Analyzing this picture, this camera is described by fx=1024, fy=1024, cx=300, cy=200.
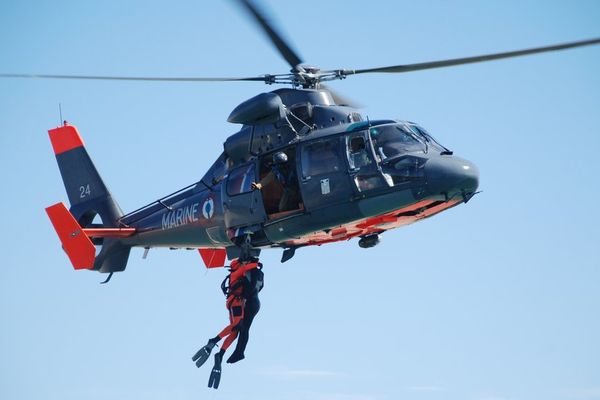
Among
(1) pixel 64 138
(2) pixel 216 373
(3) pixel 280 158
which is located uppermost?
(1) pixel 64 138

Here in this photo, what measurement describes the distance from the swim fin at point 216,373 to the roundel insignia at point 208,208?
2525mm

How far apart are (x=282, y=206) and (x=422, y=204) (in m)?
2.55

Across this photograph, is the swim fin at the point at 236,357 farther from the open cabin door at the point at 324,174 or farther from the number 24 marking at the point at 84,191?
the number 24 marking at the point at 84,191

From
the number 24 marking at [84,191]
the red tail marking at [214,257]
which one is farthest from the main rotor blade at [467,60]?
the number 24 marking at [84,191]

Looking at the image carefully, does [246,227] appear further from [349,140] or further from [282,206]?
[349,140]

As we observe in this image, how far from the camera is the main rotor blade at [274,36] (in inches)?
623

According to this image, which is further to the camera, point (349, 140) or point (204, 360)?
point (204, 360)

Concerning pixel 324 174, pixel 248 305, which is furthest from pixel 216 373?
pixel 324 174

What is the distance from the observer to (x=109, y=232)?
20188 millimetres

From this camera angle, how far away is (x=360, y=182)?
653 inches

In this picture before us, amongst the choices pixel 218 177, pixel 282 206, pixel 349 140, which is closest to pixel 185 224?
pixel 218 177

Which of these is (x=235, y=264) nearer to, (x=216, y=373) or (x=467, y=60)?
(x=216, y=373)

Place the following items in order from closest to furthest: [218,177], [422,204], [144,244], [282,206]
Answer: [422,204]
[282,206]
[218,177]
[144,244]

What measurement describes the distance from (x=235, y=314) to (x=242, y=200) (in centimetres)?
204
